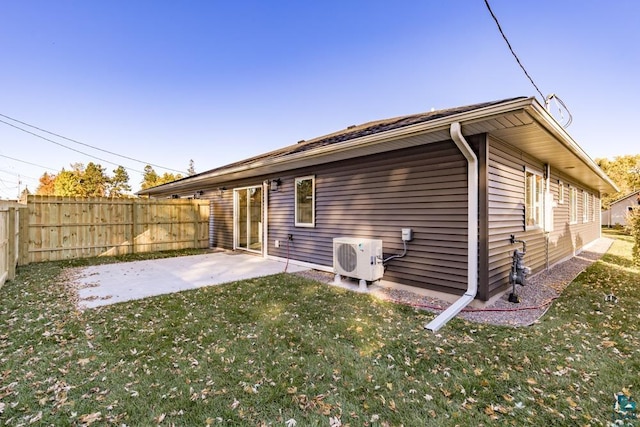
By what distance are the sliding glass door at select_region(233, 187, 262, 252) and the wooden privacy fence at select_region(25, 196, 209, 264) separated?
2.13m

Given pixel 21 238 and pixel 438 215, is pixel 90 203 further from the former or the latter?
pixel 438 215

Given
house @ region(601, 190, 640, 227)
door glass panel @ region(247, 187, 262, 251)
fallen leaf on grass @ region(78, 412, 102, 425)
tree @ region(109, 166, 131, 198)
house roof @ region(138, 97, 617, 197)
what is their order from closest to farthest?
1. fallen leaf on grass @ region(78, 412, 102, 425)
2. house roof @ region(138, 97, 617, 197)
3. door glass panel @ region(247, 187, 262, 251)
4. house @ region(601, 190, 640, 227)
5. tree @ region(109, 166, 131, 198)

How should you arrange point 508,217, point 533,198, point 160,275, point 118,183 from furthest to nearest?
point 118,183, point 160,275, point 533,198, point 508,217

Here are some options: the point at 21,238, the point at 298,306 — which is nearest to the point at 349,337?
the point at 298,306

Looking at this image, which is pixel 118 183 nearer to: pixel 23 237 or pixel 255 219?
pixel 23 237

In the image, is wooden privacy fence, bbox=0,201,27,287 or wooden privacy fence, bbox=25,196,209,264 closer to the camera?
wooden privacy fence, bbox=0,201,27,287

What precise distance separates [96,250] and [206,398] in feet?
28.4

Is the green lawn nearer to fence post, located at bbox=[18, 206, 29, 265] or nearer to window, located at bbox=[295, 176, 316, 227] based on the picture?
window, located at bbox=[295, 176, 316, 227]

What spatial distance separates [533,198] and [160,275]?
7.92m

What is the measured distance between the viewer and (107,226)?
874 centimetres

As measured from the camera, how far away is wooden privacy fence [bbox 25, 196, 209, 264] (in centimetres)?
754

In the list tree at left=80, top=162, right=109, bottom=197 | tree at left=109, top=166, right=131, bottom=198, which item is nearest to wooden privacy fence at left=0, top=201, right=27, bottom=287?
tree at left=80, top=162, right=109, bottom=197

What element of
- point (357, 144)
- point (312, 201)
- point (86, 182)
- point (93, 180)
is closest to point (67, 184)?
point (86, 182)

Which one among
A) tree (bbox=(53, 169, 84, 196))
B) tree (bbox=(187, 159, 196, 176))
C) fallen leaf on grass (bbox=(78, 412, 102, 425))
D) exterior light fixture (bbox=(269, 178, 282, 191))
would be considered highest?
tree (bbox=(187, 159, 196, 176))
